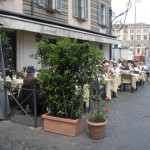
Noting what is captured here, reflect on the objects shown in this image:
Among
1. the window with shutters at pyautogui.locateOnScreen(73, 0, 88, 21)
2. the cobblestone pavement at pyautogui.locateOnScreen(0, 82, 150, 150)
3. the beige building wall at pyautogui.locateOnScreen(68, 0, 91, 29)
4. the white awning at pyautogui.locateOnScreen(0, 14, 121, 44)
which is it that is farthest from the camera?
the window with shutters at pyautogui.locateOnScreen(73, 0, 88, 21)

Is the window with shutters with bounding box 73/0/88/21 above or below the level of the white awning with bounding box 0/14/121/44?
above

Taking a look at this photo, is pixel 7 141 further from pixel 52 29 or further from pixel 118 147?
pixel 52 29

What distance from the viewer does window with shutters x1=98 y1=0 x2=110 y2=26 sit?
22.2 meters

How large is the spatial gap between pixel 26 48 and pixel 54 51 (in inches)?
277

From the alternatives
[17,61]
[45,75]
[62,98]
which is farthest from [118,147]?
[17,61]

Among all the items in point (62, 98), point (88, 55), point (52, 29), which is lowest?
point (62, 98)

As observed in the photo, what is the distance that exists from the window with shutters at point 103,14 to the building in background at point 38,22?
48.9 inches

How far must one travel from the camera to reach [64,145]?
19.7 ft

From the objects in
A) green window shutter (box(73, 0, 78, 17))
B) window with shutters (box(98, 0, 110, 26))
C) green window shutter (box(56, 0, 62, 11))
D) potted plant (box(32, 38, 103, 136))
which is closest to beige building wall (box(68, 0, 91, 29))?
green window shutter (box(73, 0, 78, 17))

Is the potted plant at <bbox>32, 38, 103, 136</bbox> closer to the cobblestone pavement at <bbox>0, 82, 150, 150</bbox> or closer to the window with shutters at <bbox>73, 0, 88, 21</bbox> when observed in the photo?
the cobblestone pavement at <bbox>0, 82, 150, 150</bbox>

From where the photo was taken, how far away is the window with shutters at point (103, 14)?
22159 mm

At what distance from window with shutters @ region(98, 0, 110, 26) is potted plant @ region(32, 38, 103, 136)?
16.0 metres

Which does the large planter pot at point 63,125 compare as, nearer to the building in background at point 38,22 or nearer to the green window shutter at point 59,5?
the building in background at point 38,22

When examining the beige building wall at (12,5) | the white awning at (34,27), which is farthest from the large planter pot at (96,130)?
the beige building wall at (12,5)
